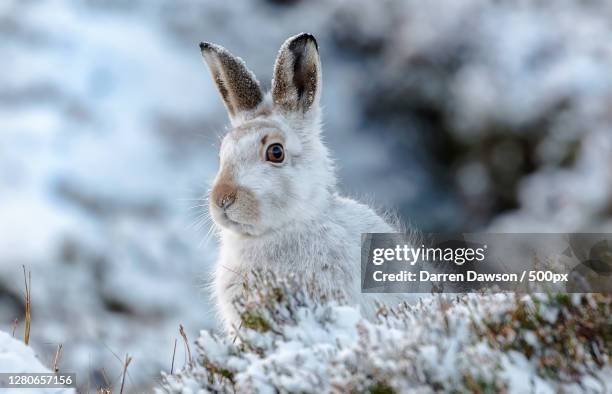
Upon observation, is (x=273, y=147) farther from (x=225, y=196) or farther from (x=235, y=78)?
(x=235, y=78)

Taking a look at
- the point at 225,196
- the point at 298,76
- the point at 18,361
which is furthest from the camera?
the point at 298,76

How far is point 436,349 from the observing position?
249 centimetres

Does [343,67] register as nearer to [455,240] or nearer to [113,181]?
[113,181]

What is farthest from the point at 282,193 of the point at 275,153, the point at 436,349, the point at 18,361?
the point at 436,349

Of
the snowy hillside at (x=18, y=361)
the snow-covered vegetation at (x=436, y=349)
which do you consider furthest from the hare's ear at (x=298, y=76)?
the snowy hillside at (x=18, y=361)

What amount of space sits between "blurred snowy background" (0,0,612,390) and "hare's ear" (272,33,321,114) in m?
6.49

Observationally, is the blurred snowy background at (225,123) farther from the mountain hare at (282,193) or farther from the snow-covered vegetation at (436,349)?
the snow-covered vegetation at (436,349)

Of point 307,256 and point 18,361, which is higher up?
point 307,256

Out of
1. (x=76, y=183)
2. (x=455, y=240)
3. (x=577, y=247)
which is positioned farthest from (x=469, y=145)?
(x=577, y=247)

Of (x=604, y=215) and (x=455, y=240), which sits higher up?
(x=604, y=215)

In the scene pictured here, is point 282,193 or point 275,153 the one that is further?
point 275,153

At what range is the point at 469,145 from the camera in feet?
45.7

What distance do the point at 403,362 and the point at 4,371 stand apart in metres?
1.71

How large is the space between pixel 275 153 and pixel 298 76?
513mm
